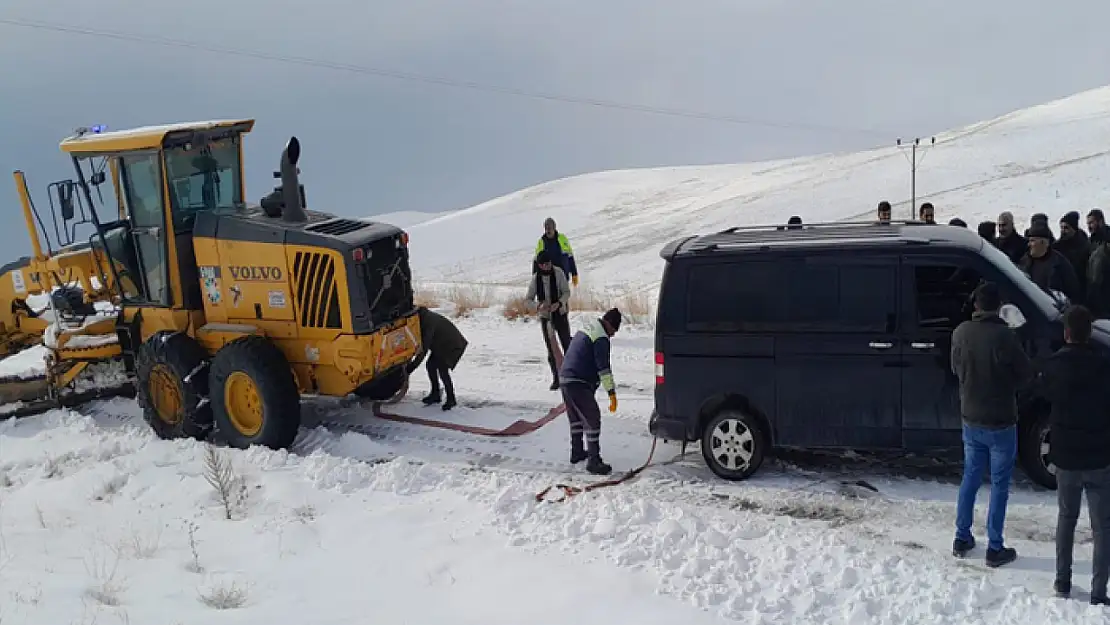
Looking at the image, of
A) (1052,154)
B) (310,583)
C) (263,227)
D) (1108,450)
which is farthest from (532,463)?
(1052,154)

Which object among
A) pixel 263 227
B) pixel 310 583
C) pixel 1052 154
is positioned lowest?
pixel 310 583

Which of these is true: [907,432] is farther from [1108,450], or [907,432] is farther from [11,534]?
[11,534]

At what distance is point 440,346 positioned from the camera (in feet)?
33.9

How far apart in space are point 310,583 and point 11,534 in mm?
2797

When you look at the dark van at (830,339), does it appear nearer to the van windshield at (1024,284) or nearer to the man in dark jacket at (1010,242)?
the van windshield at (1024,284)

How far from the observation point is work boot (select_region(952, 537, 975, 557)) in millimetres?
6062

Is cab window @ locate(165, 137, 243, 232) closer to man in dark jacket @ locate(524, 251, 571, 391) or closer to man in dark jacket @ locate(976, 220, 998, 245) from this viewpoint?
man in dark jacket @ locate(524, 251, 571, 391)

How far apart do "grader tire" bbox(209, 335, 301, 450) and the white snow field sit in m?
0.32

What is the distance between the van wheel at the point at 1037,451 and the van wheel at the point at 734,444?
2.01 m

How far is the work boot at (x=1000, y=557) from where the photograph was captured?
232 inches

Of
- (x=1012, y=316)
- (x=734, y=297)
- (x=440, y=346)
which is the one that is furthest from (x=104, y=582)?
(x=1012, y=316)

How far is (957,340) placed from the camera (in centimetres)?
608

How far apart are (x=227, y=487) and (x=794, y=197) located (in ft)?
109

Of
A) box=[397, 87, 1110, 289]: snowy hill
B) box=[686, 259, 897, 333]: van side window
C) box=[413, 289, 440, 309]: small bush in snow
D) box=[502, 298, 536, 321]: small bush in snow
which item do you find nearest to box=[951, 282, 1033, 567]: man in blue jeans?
box=[686, 259, 897, 333]: van side window
